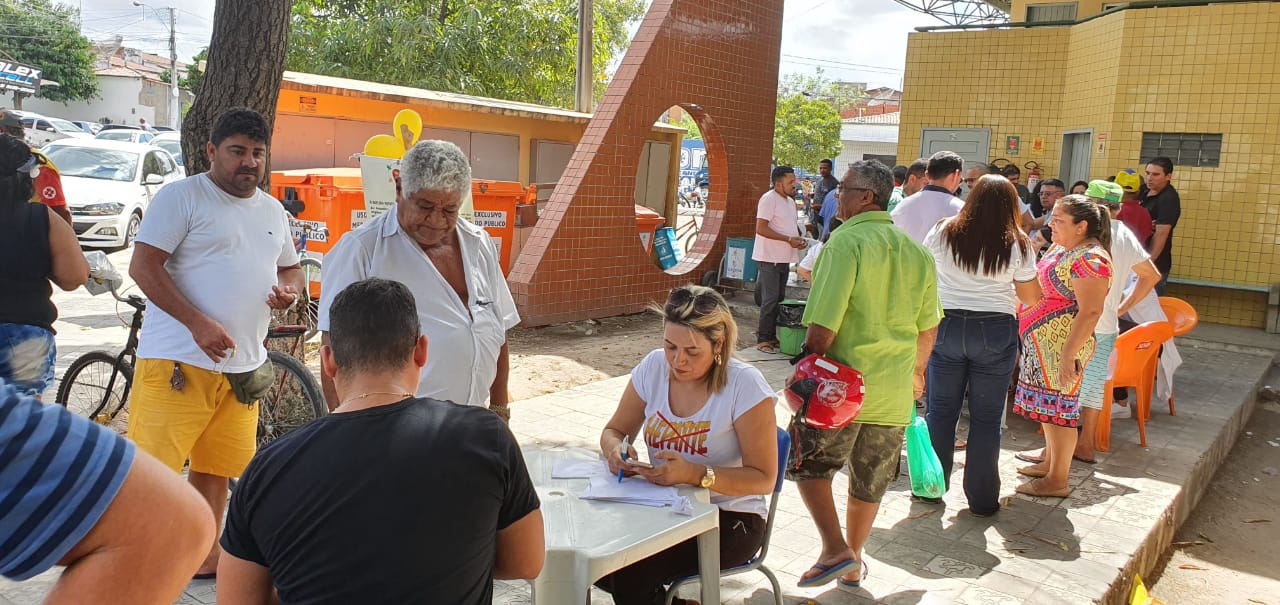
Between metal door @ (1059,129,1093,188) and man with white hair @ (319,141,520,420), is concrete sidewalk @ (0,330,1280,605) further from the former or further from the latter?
metal door @ (1059,129,1093,188)

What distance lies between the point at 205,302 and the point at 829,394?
2344mm

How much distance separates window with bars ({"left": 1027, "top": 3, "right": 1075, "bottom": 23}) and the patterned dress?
11505 mm

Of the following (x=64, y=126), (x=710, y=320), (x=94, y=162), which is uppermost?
(x=64, y=126)

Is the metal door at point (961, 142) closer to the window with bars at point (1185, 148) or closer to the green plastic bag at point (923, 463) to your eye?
the window with bars at point (1185, 148)

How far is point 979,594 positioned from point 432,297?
2.57 metres

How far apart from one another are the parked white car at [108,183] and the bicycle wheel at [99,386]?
840 centimetres

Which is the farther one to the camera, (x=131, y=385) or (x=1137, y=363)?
(x=1137, y=363)

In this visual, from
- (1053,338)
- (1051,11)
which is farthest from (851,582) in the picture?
(1051,11)

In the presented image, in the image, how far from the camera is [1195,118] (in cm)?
1053

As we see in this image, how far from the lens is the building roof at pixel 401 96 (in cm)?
1049

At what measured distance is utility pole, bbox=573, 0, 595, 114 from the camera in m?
12.5

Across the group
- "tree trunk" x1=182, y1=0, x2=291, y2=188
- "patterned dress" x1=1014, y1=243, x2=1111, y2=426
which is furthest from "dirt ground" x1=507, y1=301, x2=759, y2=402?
"patterned dress" x1=1014, y1=243, x2=1111, y2=426

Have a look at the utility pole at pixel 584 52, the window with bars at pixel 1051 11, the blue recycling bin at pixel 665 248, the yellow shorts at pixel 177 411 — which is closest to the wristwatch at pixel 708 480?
the yellow shorts at pixel 177 411

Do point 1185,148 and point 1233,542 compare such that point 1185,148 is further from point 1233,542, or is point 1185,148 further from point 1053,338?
point 1053,338
